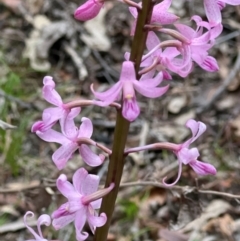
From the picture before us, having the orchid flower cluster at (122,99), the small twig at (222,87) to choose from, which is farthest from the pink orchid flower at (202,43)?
the small twig at (222,87)

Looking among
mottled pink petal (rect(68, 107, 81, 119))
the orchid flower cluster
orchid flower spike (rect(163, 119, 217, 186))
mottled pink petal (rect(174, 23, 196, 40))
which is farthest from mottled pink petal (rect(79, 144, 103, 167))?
mottled pink petal (rect(174, 23, 196, 40))

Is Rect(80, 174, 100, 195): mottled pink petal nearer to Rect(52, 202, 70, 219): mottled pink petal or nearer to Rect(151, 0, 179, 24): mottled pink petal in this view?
Rect(52, 202, 70, 219): mottled pink petal

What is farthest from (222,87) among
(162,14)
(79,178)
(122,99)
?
(122,99)

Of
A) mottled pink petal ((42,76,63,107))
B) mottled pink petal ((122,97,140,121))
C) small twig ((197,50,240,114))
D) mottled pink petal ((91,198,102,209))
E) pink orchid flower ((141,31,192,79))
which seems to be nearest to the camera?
mottled pink petal ((122,97,140,121))

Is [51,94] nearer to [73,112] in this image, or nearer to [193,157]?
[73,112]

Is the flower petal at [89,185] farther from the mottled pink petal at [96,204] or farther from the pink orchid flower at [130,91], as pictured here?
the pink orchid flower at [130,91]

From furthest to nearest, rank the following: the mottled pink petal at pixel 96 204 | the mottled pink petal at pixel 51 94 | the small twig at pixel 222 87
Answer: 1. the small twig at pixel 222 87
2. the mottled pink petal at pixel 96 204
3. the mottled pink petal at pixel 51 94
